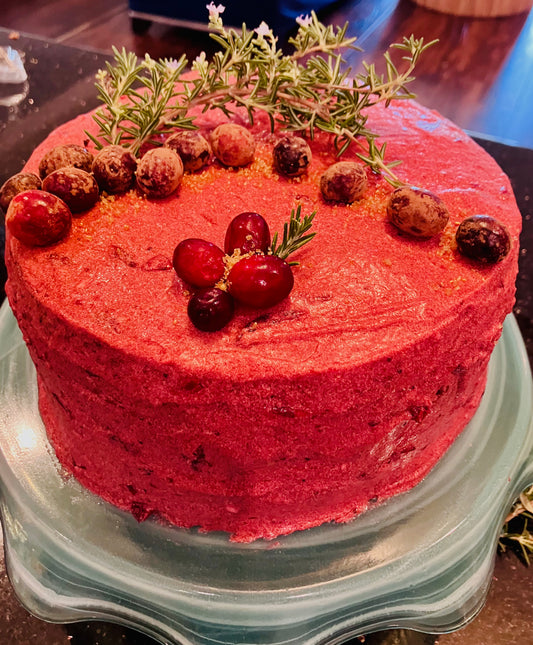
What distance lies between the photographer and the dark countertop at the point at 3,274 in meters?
1.56

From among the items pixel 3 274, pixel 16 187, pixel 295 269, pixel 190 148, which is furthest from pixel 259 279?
pixel 3 274

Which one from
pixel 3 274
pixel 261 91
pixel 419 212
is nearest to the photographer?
pixel 419 212

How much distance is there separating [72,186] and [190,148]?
12.6 inches

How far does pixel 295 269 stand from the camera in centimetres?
127

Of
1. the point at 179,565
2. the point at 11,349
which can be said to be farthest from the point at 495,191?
the point at 11,349

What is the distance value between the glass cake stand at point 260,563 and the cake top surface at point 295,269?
0.57 meters

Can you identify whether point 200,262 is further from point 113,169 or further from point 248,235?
point 113,169

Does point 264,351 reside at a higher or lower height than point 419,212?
lower

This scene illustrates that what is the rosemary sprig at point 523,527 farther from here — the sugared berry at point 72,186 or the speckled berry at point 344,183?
the sugared berry at point 72,186

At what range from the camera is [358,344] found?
1146 millimetres

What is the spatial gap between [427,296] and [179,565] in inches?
33.3

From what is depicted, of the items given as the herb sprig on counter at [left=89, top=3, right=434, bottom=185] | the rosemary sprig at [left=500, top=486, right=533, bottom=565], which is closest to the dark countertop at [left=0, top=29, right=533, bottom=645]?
the rosemary sprig at [left=500, top=486, right=533, bottom=565]

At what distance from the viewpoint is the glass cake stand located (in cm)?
133

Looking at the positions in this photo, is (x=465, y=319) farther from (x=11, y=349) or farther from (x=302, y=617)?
(x=11, y=349)
